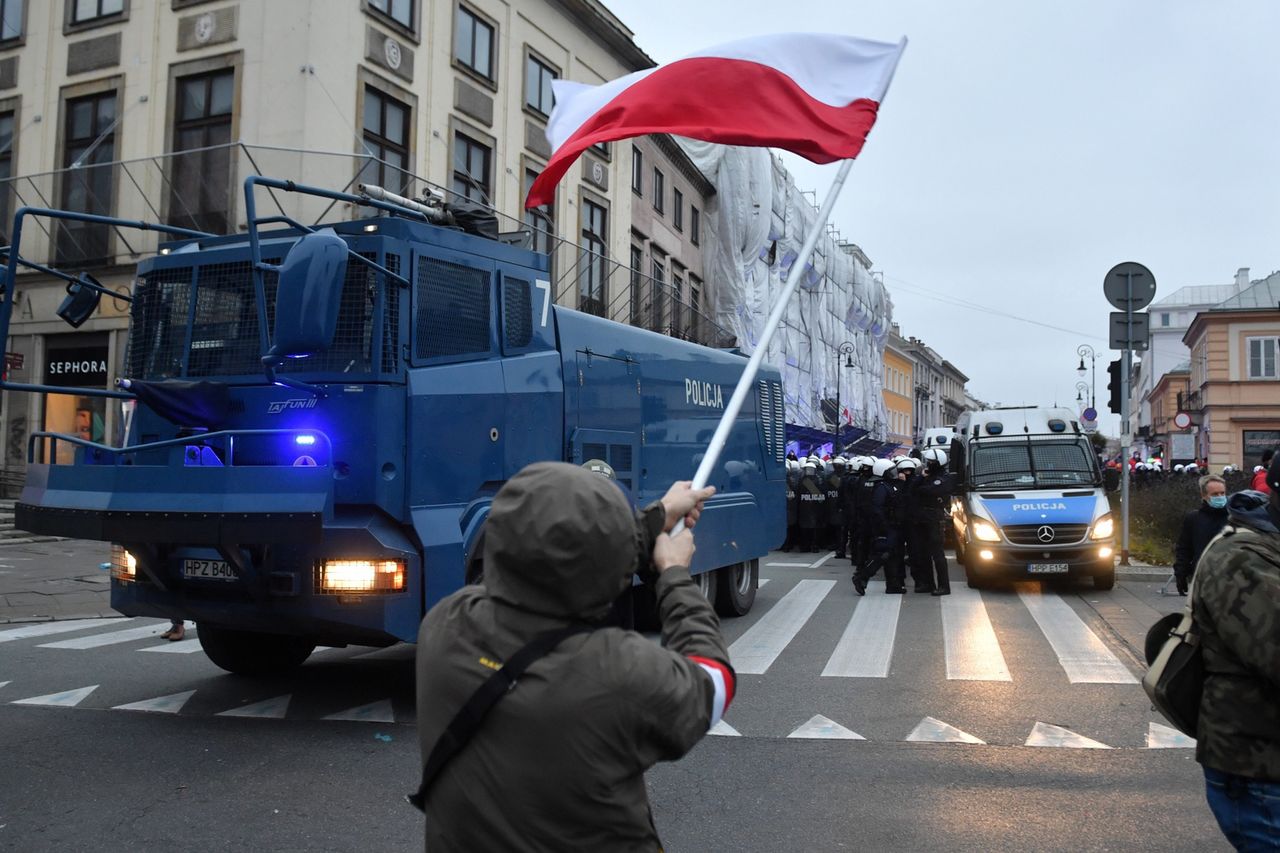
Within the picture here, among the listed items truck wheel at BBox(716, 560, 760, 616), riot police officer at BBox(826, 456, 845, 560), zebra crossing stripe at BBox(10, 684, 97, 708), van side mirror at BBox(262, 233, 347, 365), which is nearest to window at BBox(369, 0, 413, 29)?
riot police officer at BBox(826, 456, 845, 560)

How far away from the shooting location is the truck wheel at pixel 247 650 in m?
8.12

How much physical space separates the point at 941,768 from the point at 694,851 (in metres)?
1.91

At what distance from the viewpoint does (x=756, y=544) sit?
12.1 m

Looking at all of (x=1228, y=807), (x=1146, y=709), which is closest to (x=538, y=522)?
(x=1228, y=807)

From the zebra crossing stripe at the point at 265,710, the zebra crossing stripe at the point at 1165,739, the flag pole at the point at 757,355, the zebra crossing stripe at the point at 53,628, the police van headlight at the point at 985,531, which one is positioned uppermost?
the flag pole at the point at 757,355

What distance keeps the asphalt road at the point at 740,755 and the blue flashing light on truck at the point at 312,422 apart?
81cm

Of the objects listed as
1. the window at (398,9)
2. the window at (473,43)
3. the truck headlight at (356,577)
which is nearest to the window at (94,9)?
the window at (398,9)

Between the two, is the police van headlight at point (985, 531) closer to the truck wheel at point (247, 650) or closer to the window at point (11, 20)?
the truck wheel at point (247, 650)

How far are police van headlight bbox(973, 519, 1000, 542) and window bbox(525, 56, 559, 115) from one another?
16422 millimetres

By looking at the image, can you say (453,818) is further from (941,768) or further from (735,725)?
(735,725)

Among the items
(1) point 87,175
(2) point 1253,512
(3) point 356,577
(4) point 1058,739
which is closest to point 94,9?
(1) point 87,175

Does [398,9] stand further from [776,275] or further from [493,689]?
[776,275]

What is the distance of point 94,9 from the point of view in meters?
22.2

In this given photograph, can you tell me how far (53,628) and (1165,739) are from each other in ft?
33.5
